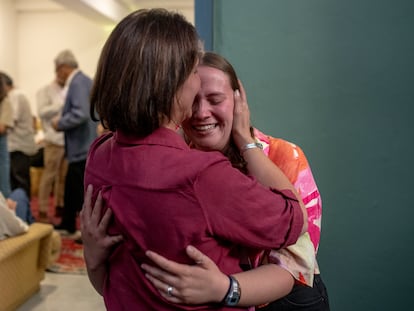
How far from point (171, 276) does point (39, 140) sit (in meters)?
5.94

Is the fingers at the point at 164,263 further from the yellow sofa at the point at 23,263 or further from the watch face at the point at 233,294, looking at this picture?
the yellow sofa at the point at 23,263

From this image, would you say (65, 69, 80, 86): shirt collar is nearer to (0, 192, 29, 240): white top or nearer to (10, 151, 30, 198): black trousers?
(10, 151, 30, 198): black trousers

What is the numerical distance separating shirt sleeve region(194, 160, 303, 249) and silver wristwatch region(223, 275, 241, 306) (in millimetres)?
89

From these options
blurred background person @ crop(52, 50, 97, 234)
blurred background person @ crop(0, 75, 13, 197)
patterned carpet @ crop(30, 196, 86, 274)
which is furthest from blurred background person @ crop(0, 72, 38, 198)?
patterned carpet @ crop(30, 196, 86, 274)

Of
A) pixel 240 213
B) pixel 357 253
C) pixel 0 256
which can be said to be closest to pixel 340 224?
pixel 357 253

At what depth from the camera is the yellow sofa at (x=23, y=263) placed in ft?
8.39

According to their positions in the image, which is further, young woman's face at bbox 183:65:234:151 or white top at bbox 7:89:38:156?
white top at bbox 7:89:38:156

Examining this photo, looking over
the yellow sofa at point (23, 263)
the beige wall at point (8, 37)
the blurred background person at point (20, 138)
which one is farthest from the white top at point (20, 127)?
the beige wall at point (8, 37)

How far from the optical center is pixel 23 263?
109 inches

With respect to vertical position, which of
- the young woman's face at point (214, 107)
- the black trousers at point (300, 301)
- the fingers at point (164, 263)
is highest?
the young woman's face at point (214, 107)

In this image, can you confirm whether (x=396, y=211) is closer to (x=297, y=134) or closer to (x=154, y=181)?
(x=297, y=134)

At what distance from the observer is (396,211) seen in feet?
5.64

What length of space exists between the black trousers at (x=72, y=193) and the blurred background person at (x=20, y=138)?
2.30 ft

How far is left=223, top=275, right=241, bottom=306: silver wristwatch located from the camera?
0.81 metres
